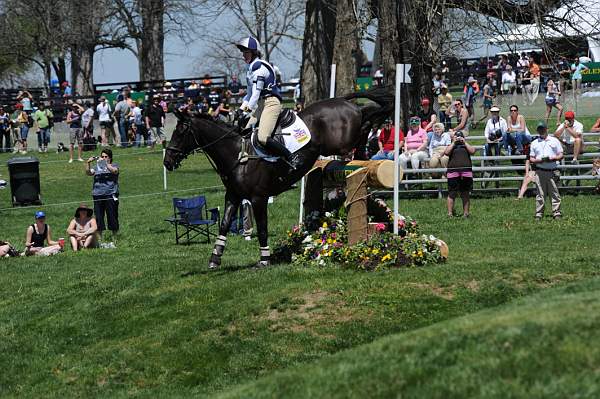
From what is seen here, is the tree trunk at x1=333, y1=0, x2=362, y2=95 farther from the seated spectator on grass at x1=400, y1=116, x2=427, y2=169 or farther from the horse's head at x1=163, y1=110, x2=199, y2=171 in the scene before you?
the horse's head at x1=163, y1=110, x2=199, y2=171

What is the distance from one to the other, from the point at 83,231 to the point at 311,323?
33.1ft

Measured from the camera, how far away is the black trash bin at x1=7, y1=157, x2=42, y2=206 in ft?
92.8

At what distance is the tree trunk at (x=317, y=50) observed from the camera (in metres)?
31.6

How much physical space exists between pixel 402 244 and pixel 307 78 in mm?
17424

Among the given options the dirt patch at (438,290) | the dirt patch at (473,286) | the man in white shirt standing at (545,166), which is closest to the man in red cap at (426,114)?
the man in white shirt standing at (545,166)

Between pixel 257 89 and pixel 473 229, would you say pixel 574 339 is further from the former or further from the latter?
pixel 473 229

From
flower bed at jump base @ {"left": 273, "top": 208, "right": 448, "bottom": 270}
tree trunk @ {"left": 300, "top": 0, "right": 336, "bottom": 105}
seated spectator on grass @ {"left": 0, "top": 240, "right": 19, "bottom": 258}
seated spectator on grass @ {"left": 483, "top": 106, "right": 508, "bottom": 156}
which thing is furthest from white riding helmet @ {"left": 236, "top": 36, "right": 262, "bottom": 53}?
Answer: tree trunk @ {"left": 300, "top": 0, "right": 336, "bottom": 105}

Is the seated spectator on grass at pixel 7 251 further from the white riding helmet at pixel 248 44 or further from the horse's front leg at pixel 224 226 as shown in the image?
the white riding helmet at pixel 248 44

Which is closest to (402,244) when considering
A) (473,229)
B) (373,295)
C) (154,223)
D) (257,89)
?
(373,295)

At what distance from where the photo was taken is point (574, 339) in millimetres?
8859

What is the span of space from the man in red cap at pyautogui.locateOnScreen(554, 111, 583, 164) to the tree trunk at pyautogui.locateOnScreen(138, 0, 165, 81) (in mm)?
33076

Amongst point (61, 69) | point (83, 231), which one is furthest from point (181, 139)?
point (61, 69)

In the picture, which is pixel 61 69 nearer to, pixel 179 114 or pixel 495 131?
pixel 495 131

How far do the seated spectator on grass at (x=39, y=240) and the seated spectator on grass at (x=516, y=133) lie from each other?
12.1 metres
